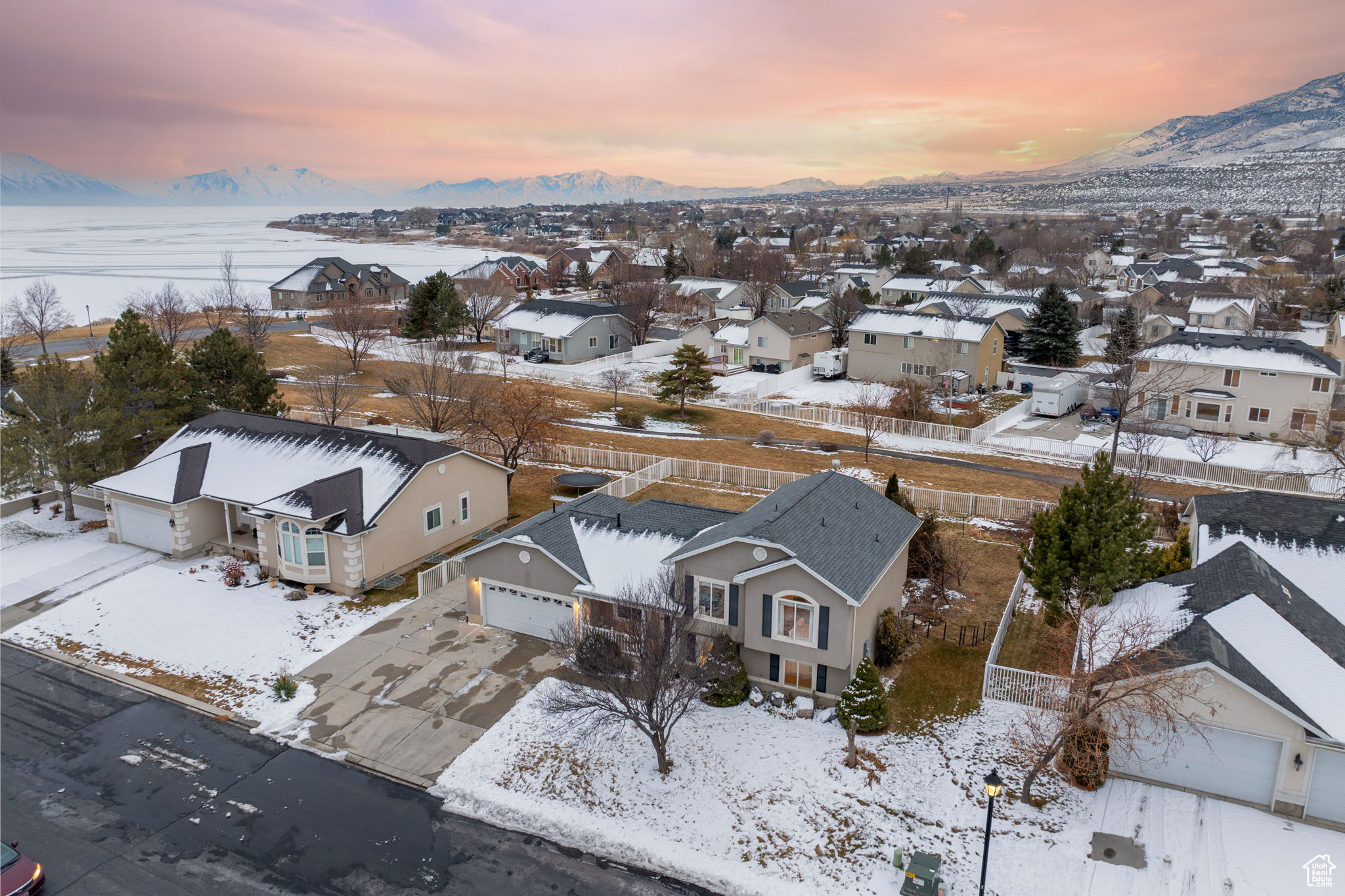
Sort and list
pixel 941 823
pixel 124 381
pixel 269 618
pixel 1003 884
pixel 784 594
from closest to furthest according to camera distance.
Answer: pixel 1003 884, pixel 941 823, pixel 784 594, pixel 269 618, pixel 124 381

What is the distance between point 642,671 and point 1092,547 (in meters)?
13.0

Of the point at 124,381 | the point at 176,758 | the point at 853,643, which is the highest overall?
the point at 124,381

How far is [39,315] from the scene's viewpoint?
6562 centimetres

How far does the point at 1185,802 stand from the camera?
17.5m

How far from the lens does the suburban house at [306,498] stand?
1097 inches

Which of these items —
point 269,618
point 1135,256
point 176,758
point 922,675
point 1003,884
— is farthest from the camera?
point 1135,256

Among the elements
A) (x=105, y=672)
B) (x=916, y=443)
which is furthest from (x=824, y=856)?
(x=916, y=443)

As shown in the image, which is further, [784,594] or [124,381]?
[124,381]

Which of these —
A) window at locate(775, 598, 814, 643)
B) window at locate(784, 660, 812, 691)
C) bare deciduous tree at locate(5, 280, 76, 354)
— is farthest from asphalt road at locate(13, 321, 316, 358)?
window at locate(784, 660, 812, 691)

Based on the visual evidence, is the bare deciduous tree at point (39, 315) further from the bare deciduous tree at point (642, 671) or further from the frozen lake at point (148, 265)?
the bare deciduous tree at point (642, 671)

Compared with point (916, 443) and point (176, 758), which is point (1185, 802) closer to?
point (176, 758)

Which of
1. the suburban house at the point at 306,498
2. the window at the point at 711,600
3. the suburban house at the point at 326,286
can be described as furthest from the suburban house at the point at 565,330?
the window at the point at 711,600

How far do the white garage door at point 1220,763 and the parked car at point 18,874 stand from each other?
74.8 ft

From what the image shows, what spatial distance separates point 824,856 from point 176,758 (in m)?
15.5
